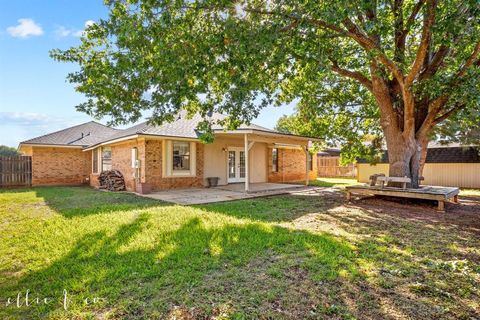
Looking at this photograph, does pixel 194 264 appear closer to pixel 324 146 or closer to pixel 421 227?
pixel 421 227

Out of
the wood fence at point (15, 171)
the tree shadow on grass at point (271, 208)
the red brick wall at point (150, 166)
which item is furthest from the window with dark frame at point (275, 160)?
the wood fence at point (15, 171)

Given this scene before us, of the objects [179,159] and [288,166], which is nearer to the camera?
[179,159]

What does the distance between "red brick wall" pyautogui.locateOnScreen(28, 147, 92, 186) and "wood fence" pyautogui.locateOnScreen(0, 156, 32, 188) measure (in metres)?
0.34

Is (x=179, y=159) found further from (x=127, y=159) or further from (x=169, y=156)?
(x=127, y=159)

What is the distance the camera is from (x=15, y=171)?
16.0 m

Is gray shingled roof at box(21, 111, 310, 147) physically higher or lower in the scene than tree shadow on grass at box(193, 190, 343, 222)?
higher

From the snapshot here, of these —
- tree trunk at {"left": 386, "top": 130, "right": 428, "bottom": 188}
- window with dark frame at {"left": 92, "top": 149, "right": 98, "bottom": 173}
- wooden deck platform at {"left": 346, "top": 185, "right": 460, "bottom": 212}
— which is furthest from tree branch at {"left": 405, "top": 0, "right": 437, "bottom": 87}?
window with dark frame at {"left": 92, "top": 149, "right": 98, "bottom": 173}

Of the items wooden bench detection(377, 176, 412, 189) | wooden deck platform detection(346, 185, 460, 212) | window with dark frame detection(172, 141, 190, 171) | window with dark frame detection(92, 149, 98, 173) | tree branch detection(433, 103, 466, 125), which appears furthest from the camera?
window with dark frame detection(92, 149, 98, 173)

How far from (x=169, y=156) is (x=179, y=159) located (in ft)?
2.17

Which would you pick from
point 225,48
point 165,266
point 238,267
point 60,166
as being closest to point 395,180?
point 225,48

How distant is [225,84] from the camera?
7605 millimetres

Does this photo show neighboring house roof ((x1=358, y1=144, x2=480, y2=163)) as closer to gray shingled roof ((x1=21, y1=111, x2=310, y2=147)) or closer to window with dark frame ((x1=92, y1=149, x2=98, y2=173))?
gray shingled roof ((x1=21, y1=111, x2=310, y2=147))

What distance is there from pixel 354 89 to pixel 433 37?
5.46 m

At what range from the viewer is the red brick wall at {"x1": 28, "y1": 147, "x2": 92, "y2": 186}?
16.5 metres
